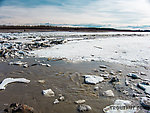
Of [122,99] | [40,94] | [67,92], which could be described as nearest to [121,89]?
[122,99]

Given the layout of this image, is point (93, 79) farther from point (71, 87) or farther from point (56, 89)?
point (56, 89)

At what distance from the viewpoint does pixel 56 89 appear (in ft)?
10.1

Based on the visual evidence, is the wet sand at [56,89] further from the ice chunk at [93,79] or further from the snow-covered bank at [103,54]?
the snow-covered bank at [103,54]

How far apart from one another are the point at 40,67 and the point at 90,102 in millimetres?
2732

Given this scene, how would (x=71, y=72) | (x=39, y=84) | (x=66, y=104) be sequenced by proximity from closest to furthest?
1. (x=66, y=104)
2. (x=39, y=84)
3. (x=71, y=72)

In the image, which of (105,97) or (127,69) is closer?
(105,97)

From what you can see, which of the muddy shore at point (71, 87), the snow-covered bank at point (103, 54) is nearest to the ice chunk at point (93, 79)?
the muddy shore at point (71, 87)

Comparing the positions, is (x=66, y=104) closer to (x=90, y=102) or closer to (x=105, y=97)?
(x=90, y=102)

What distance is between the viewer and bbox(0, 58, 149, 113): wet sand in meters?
2.44

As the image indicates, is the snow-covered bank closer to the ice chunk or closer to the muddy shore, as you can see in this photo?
the muddy shore

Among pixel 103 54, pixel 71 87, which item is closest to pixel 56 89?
pixel 71 87

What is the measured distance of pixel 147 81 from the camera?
3.50m

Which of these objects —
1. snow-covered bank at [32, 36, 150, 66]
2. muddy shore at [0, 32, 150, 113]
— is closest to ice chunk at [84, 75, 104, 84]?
muddy shore at [0, 32, 150, 113]

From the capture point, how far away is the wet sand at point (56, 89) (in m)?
2.44
